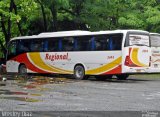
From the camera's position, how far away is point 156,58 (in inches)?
1188

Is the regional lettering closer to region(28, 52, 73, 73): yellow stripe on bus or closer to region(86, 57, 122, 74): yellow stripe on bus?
region(28, 52, 73, 73): yellow stripe on bus

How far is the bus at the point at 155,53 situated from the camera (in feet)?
97.1

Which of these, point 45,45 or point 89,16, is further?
point 89,16

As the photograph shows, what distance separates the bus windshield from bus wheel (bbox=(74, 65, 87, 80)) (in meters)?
4.03

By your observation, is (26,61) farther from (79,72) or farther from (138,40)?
(138,40)

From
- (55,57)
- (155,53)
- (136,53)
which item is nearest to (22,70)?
(55,57)

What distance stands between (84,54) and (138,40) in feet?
12.1

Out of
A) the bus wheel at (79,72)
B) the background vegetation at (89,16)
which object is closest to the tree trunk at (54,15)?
the background vegetation at (89,16)

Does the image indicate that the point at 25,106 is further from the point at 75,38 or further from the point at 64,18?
the point at 64,18

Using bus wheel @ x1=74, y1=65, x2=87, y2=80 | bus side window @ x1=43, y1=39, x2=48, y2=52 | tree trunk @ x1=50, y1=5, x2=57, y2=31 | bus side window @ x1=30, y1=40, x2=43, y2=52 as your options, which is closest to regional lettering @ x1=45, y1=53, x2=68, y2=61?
bus side window @ x1=43, y1=39, x2=48, y2=52

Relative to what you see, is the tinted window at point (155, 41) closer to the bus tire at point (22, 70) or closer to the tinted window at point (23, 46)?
the tinted window at point (23, 46)

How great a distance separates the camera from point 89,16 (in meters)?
38.9

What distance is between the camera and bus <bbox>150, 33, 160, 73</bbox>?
2959 cm

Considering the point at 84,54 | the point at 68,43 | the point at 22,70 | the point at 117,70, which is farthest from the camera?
the point at 22,70
